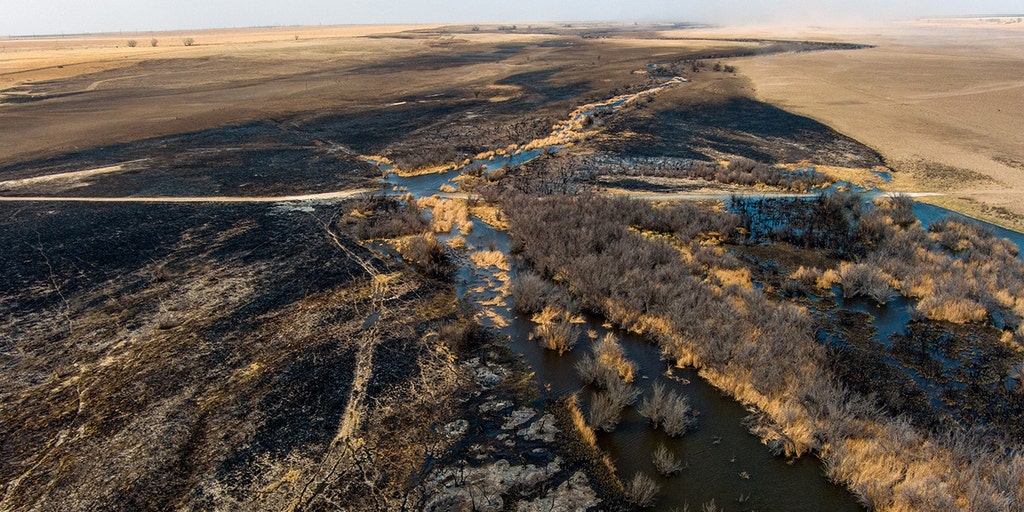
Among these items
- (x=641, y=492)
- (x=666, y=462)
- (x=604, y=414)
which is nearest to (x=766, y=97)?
(x=604, y=414)

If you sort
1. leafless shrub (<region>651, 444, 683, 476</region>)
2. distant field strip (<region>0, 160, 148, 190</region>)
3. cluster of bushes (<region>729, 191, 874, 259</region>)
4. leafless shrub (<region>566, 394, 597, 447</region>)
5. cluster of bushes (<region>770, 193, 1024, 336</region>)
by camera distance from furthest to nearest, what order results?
1. distant field strip (<region>0, 160, 148, 190</region>)
2. cluster of bushes (<region>729, 191, 874, 259</region>)
3. cluster of bushes (<region>770, 193, 1024, 336</region>)
4. leafless shrub (<region>566, 394, 597, 447</region>)
5. leafless shrub (<region>651, 444, 683, 476</region>)

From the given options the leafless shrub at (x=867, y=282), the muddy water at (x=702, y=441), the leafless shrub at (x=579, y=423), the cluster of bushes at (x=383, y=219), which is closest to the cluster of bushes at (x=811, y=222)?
the leafless shrub at (x=867, y=282)

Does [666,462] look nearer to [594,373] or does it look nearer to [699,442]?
[699,442]

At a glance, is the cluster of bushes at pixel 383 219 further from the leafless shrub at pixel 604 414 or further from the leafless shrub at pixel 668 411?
the leafless shrub at pixel 668 411

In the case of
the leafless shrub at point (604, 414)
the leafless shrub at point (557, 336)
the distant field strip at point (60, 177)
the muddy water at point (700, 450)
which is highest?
the distant field strip at point (60, 177)

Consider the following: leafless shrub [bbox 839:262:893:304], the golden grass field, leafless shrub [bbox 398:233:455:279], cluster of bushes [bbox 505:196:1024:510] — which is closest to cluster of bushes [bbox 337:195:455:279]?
leafless shrub [bbox 398:233:455:279]

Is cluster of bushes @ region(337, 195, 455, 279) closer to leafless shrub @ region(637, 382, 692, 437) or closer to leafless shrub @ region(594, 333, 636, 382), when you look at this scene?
leafless shrub @ region(594, 333, 636, 382)

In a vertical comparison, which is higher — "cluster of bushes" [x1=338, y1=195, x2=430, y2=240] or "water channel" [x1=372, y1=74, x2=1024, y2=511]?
"cluster of bushes" [x1=338, y1=195, x2=430, y2=240]
